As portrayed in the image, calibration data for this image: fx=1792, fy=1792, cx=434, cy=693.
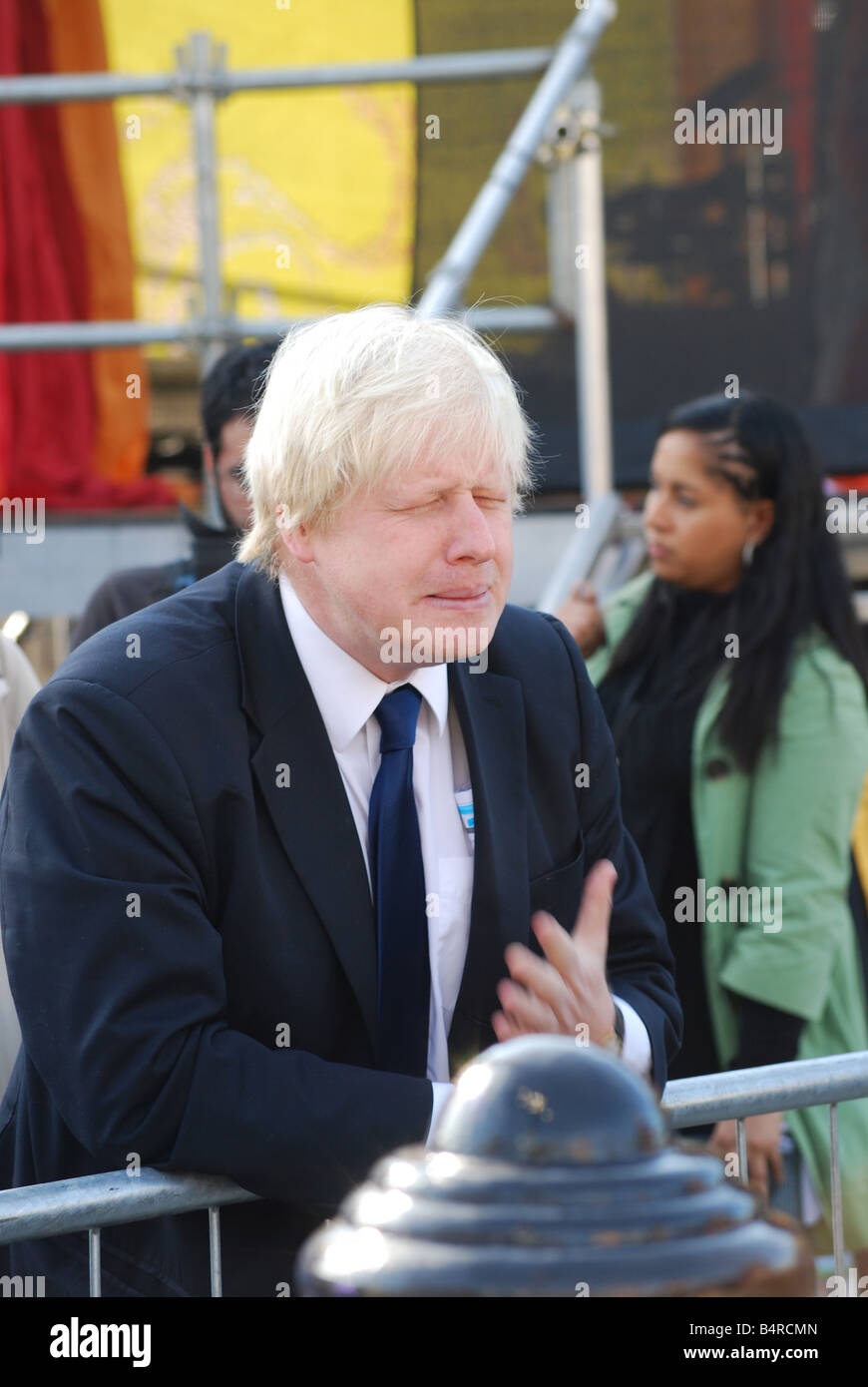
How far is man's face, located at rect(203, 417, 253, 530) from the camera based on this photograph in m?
3.36

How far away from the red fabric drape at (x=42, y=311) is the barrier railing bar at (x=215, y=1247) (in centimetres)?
443

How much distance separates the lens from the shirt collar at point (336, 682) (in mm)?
2072

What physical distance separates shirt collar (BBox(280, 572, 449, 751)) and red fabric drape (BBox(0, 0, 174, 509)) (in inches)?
164

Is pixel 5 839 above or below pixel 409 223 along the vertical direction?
below

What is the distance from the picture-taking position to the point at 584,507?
172 inches

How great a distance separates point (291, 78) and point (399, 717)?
3098 millimetres

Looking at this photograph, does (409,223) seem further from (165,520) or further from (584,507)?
(584,507)

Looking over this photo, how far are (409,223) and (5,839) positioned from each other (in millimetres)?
5774

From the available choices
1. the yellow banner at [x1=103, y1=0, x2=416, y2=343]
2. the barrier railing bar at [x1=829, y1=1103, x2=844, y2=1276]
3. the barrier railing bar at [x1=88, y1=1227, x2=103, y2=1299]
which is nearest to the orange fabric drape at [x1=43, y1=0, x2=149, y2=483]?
the yellow banner at [x1=103, y1=0, x2=416, y2=343]

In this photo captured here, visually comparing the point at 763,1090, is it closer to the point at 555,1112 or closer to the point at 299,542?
the point at 299,542

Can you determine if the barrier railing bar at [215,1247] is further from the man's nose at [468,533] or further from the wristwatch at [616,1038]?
the man's nose at [468,533]

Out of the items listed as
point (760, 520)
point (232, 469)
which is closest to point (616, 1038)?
point (232, 469)

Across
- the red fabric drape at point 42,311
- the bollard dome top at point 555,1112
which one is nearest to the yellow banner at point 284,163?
the red fabric drape at point 42,311

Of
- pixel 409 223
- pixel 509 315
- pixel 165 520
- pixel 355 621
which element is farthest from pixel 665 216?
pixel 355 621
